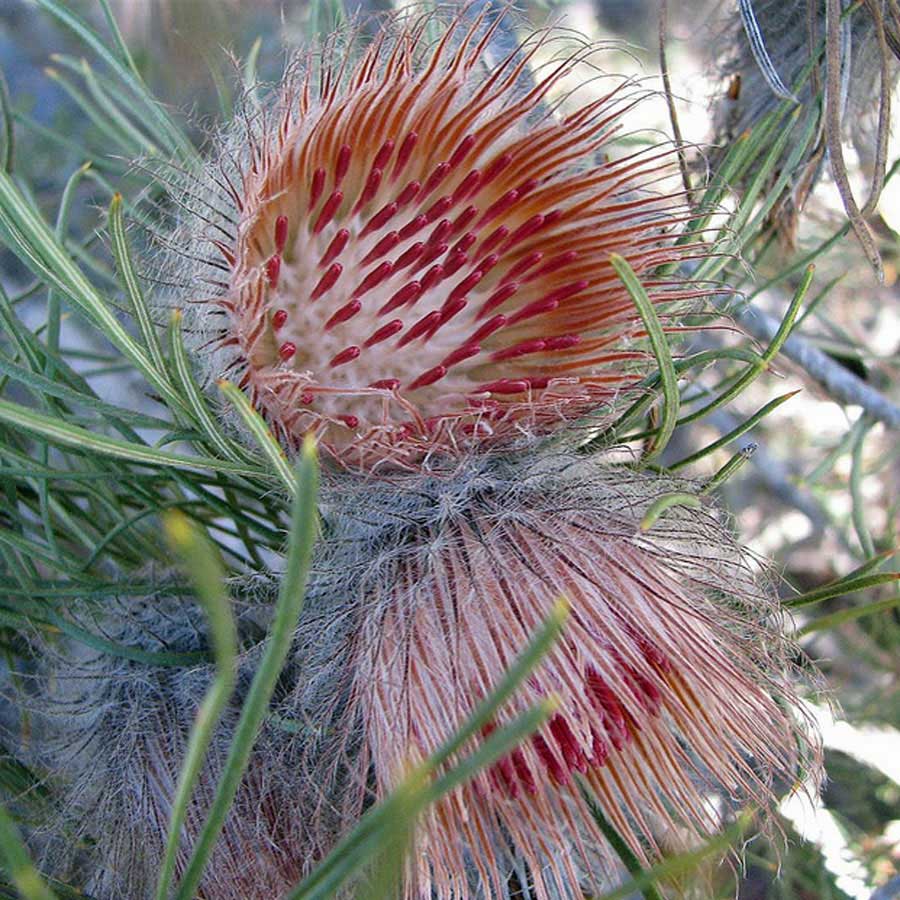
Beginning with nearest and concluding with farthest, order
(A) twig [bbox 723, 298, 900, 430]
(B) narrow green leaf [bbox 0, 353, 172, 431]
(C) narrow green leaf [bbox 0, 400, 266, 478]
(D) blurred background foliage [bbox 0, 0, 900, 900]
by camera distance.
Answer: (C) narrow green leaf [bbox 0, 400, 266, 478], (B) narrow green leaf [bbox 0, 353, 172, 431], (D) blurred background foliage [bbox 0, 0, 900, 900], (A) twig [bbox 723, 298, 900, 430]

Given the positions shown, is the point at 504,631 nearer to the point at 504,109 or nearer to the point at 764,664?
the point at 764,664

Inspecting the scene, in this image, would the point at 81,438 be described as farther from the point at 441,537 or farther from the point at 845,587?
the point at 845,587

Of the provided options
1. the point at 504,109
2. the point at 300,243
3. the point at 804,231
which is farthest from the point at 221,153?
the point at 804,231

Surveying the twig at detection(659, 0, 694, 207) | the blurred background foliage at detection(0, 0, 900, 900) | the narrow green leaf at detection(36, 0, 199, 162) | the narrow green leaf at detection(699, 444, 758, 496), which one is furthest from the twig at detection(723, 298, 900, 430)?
the narrow green leaf at detection(36, 0, 199, 162)

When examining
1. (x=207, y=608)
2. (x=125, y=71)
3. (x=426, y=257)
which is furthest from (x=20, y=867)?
(x=125, y=71)

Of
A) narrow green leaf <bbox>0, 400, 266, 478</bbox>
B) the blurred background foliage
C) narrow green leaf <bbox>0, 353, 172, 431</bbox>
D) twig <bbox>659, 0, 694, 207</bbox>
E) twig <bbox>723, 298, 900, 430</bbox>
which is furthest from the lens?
twig <bbox>723, 298, 900, 430</bbox>

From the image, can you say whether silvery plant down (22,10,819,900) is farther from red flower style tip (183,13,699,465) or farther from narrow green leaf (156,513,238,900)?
narrow green leaf (156,513,238,900)
